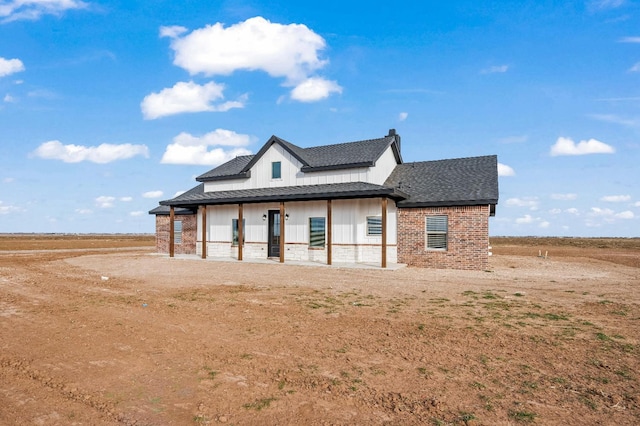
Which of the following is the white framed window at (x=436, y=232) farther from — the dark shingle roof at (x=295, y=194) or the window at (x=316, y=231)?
the window at (x=316, y=231)

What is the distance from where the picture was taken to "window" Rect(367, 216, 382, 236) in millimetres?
20250

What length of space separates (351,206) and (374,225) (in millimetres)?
1512

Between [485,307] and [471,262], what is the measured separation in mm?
9489

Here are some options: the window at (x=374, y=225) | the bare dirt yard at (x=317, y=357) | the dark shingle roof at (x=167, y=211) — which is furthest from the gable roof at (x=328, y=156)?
the bare dirt yard at (x=317, y=357)

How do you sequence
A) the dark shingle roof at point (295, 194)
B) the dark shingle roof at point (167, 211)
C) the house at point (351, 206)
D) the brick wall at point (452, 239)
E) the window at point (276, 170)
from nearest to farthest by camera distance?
the brick wall at point (452, 239) → the dark shingle roof at point (295, 194) → the house at point (351, 206) → the window at point (276, 170) → the dark shingle roof at point (167, 211)

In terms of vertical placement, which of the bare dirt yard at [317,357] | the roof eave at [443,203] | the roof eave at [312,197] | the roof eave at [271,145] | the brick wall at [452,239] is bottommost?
the bare dirt yard at [317,357]

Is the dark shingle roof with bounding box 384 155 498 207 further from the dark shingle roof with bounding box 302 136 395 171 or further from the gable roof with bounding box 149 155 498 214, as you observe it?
the dark shingle roof with bounding box 302 136 395 171

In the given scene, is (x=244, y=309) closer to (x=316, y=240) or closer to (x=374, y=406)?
(x=374, y=406)

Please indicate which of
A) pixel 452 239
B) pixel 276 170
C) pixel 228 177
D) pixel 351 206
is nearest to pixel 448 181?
pixel 452 239

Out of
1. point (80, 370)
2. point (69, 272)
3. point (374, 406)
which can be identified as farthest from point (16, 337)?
point (69, 272)

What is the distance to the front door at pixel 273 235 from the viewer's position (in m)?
23.0

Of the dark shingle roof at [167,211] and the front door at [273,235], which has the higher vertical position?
the dark shingle roof at [167,211]

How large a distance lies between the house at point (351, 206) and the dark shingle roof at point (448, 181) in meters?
0.05

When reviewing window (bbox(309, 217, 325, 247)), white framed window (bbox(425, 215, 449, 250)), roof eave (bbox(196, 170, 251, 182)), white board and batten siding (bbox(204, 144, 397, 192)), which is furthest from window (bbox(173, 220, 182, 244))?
white framed window (bbox(425, 215, 449, 250))
